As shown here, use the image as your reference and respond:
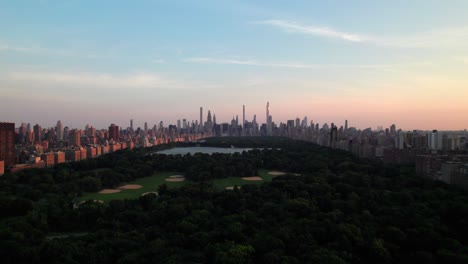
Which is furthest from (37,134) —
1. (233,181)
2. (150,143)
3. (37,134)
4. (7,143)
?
(233,181)

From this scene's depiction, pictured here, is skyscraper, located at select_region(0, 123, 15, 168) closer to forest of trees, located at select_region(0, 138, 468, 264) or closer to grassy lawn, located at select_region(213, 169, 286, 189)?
forest of trees, located at select_region(0, 138, 468, 264)

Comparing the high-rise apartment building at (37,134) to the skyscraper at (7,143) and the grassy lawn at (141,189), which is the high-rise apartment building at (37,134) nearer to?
the skyscraper at (7,143)

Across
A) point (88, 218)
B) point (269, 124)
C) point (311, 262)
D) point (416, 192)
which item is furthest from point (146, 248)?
point (269, 124)

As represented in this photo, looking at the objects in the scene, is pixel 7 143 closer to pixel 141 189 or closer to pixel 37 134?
pixel 141 189

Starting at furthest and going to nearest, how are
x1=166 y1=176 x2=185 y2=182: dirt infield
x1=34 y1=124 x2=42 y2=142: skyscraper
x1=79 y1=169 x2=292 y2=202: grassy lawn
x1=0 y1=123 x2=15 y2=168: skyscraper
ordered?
x1=34 y1=124 x2=42 y2=142: skyscraper
x1=0 y1=123 x2=15 y2=168: skyscraper
x1=166 y1=176 x2=185 y2=182: dirt infield
x1=79 y1=169 x2=292 y2=202: grassy lawn

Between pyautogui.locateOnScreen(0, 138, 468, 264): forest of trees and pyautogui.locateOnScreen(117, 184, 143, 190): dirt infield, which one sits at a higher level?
pyautogui.locateOnScreen(0, 138, 468, 264): forest of trees

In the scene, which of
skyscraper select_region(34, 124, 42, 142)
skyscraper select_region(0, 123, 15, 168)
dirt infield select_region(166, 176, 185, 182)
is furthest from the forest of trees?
skyscraper select_region(34, 124, 42, 142)
